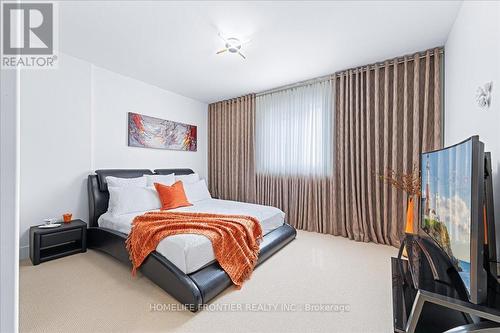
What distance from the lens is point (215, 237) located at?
6.77 ft

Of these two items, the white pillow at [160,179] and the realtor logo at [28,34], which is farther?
the white pillow at [160,179]

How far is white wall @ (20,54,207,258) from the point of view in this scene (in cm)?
264

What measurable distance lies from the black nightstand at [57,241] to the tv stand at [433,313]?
10.8 feet

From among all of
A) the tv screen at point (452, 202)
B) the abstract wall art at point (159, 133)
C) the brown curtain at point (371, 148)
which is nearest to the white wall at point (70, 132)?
the abstract wall art at point (159, 133)

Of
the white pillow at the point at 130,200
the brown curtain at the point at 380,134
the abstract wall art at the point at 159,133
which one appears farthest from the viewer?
the abstract wall art at the point at 159,133

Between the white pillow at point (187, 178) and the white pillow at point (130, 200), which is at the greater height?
the white pillow at point (187, 178)

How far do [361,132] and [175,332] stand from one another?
125 inches

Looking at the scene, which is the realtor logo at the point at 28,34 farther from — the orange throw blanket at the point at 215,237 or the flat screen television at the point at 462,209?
the orange throw blanket at the point at 215,237

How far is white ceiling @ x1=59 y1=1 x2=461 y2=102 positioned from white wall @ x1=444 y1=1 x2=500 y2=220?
30 centimetres

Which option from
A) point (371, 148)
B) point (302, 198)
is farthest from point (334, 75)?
point (302, 198)

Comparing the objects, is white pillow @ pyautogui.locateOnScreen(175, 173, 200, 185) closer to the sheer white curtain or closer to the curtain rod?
the sheer white curtain

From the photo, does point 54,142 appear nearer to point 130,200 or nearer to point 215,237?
point 130,200

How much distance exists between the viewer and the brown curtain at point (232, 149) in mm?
4434

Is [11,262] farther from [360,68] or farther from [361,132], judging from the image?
[360,68]
